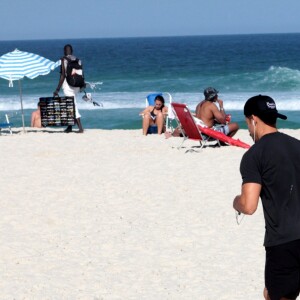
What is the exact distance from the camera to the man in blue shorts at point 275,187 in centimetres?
330

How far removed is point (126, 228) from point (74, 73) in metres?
6.70

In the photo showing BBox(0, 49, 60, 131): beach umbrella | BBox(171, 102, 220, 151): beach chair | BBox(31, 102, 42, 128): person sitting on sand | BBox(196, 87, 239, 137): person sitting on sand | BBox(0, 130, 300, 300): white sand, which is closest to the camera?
BBox(0, 130, 300, 300): white sand

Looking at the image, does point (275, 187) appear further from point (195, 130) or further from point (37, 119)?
point (37, 119)

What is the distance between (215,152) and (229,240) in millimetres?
4639

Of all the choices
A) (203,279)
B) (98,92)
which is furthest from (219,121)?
(98,92)

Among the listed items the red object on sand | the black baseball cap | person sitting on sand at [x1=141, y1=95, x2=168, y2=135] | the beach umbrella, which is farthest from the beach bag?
the black baseball cap

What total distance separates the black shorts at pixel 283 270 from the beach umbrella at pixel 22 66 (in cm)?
1034

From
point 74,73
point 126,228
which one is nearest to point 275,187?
point 126,228

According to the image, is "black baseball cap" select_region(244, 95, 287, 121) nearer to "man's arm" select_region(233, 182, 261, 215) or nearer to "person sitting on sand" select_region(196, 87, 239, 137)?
"man's arm" select_region(233, 182, 261, 215)

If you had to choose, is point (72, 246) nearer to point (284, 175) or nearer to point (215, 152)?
point (284, 175)

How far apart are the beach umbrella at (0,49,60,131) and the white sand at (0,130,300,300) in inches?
101

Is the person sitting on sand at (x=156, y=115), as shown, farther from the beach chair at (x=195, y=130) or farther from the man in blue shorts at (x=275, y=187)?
the man in blue shorts at (x=275, y=187)

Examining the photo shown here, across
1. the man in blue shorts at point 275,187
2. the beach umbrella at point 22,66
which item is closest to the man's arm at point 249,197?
the man in blue shorts at point 275,187

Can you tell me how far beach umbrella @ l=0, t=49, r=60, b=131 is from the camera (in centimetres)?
1342
